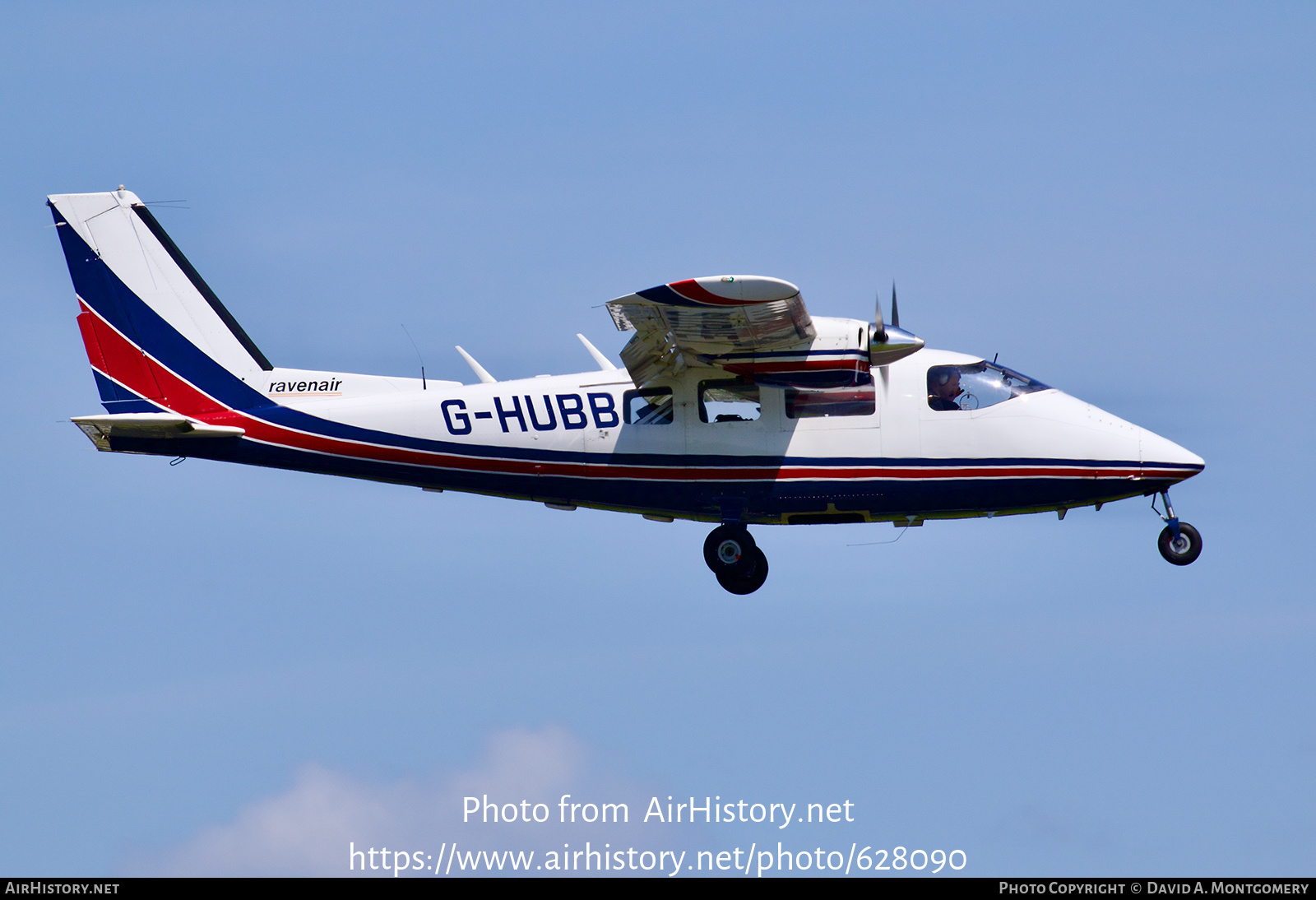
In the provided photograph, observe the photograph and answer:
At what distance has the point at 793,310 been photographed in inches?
637

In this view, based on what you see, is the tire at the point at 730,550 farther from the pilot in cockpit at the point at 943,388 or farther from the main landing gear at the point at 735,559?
the pilot in cockpit at the point at 943,388

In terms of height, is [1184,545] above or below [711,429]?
below

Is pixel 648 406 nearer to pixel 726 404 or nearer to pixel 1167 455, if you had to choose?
pixel 726 404

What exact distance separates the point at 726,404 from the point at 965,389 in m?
2.88

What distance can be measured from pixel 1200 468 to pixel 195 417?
12.5 metres

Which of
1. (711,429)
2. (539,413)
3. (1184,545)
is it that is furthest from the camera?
(539,413)

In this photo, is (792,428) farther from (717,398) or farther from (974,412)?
(974,412)

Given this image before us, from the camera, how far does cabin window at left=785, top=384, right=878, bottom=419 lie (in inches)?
687

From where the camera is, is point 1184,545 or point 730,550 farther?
point 730,550

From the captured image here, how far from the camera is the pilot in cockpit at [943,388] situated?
1745cm

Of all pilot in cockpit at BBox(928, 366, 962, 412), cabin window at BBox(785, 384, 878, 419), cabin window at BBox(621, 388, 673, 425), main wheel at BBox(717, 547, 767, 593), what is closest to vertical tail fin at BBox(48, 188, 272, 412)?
cabin window at BBox(621, 388, 673, 425)

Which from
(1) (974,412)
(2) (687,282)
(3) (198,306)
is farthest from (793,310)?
(3) (198,306)

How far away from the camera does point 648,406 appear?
58.4 ft

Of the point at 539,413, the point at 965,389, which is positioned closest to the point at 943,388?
the point at 965,389
